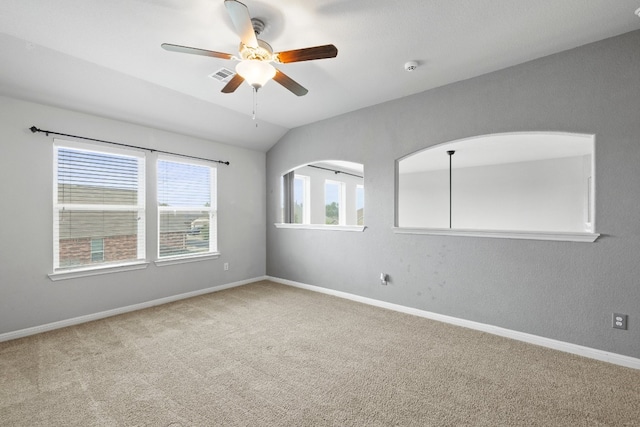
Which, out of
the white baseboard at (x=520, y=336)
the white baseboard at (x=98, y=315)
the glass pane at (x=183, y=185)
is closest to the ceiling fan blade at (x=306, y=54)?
the glass pane at (x=183, y=185)

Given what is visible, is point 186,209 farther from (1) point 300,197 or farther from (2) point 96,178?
(1) point 300,197

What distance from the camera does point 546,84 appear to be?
Result: 2.61m

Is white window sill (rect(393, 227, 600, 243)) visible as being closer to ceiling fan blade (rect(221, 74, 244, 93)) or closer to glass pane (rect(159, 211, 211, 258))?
ceiling fan blade (rect(221, 74, 244, 93))

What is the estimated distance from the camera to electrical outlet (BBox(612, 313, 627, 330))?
7.50 ft

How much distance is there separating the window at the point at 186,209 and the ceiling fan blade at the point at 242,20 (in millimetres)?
2732

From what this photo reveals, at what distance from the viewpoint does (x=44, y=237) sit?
298 cm

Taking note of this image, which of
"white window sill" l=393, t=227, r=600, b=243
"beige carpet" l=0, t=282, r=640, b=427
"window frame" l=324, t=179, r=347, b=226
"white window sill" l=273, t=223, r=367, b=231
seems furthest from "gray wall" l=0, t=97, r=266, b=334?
"window frame" l=324, t=179, r=347, b=226

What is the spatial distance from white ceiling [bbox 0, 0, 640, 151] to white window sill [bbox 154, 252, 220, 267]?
194 cm

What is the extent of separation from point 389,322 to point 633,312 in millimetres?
2042

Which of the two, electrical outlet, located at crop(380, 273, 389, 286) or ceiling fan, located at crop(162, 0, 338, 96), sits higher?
ceiling fan, located at crop(162, 0, 338, 96)

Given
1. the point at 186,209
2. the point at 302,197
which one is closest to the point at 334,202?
the point at 302,197

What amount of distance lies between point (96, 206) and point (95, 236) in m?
0.36

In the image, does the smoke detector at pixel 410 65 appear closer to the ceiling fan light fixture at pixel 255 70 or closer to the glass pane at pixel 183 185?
the ceiling fan light fixture at pixel 255 70

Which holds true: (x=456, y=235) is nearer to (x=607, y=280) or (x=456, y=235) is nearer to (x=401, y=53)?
(x=607, y=280)
